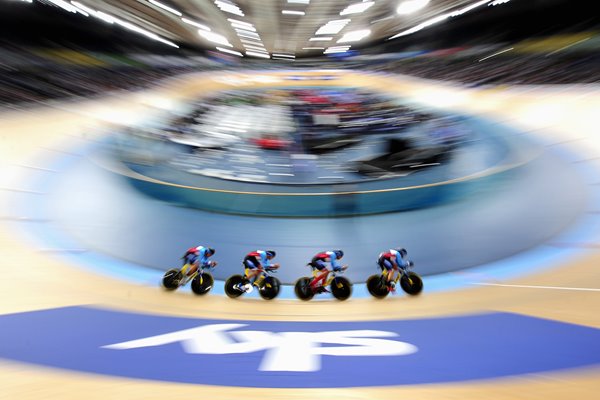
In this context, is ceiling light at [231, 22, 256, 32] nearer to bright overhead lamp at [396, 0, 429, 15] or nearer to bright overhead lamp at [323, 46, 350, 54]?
bright overhead lamp at [323, 46, 350, 54]

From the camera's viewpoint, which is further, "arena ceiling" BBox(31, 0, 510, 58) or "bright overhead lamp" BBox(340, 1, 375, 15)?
"arena ceiling" BBox(31, 0, 510, 58)

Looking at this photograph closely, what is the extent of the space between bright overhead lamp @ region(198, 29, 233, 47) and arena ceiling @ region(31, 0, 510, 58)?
253mm

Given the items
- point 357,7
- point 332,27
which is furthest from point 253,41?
point 357,7

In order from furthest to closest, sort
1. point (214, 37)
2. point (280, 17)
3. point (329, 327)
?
point (214, 37)
point (280, 17)
point (329, 327)

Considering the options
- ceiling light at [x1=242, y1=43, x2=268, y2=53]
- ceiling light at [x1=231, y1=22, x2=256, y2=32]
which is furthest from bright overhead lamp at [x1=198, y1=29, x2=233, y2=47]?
ceiling light at [x1=231, y1=22, x2=256, y2=32]

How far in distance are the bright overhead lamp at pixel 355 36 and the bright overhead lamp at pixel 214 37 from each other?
4.18m

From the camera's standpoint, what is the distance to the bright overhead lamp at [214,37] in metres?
14.5

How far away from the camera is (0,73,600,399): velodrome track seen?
1.91 m

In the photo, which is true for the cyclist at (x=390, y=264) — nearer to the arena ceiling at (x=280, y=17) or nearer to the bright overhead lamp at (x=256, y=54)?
the arena ceiling at (x=280, y=17)

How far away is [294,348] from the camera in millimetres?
2346

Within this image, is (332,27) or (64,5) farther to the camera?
(332,27)

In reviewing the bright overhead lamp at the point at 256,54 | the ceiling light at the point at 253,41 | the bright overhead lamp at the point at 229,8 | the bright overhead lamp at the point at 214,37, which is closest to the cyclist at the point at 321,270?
the bright overhead lamp at the point at 229,8

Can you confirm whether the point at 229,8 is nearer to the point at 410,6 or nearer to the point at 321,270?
the point at 410,6

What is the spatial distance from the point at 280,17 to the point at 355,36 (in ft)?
6.90
